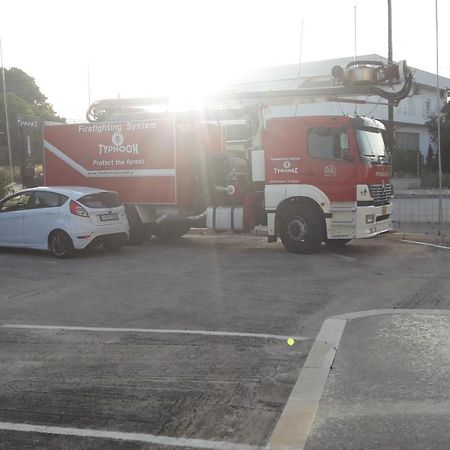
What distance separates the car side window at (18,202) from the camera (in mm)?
12836

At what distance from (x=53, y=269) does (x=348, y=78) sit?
7258 millimetres

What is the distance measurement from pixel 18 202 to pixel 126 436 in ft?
32.9

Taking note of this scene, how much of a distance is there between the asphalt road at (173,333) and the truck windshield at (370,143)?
6.94 feet

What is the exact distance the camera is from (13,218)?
12906mm

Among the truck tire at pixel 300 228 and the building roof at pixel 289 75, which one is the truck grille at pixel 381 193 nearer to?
the truck tire at pixel 300 228

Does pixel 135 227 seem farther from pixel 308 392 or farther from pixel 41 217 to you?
pixel 308 392

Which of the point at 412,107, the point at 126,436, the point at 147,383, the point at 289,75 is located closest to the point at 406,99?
the point at 412,107

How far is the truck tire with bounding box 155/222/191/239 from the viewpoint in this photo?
14.9m

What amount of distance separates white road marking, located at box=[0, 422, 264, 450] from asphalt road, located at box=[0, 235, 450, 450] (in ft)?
0.05

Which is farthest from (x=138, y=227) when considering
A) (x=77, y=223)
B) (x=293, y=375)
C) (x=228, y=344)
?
(x=293, y=375)

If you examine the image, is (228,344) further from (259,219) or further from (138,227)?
(138,227)

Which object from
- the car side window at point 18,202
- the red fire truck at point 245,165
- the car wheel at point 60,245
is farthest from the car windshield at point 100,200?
the car side window at point 18,202

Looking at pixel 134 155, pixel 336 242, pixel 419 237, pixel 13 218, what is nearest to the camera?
pixel 13 218

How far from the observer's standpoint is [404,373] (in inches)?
198
